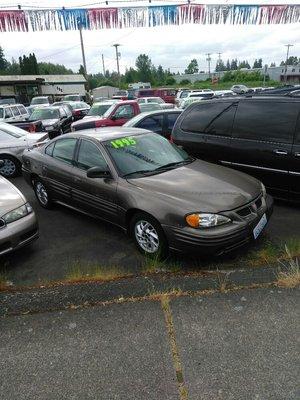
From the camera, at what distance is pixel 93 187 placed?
5086mm

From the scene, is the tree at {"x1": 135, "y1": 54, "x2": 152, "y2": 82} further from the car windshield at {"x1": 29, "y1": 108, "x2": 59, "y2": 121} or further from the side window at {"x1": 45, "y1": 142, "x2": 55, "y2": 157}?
the side window at {"x1": 45, "y1": 142, "x2": 55, "y2": 157}

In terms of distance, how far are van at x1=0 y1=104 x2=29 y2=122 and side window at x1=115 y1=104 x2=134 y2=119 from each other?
20.9 ft

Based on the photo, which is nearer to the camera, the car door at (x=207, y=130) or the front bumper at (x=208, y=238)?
the front bumper at (x=208, y=238)

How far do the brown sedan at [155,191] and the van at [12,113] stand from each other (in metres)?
12.0

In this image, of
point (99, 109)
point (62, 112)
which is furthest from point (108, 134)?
point (62, 112)

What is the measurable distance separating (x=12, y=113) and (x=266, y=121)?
1453cm

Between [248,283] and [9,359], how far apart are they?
2.16 metres

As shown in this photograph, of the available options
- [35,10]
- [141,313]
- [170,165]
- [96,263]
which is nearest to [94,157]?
[170,165]

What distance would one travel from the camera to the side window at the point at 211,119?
6211 millimetres

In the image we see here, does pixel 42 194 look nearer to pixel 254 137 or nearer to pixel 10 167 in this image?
pixel 10 167

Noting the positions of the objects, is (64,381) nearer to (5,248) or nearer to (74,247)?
(5,248)

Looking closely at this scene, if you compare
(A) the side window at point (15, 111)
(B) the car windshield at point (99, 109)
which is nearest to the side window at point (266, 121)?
(B) the car windshield at point (99, 109)

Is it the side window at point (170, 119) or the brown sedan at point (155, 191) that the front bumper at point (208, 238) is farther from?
the side window at point (170, 119)

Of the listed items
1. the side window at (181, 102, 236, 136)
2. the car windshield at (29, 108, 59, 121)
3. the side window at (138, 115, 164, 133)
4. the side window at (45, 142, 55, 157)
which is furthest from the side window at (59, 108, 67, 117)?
the side window at (181, 102, 236, 136)
